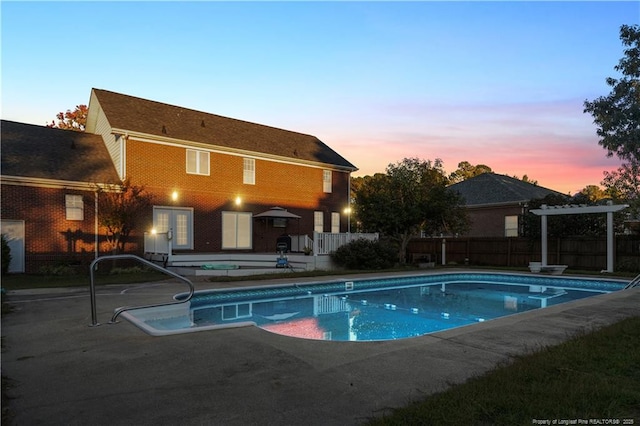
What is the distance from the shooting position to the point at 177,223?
1947 centimetres

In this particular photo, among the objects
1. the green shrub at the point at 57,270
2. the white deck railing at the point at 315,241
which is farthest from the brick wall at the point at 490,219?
the green shrub at the point at 57,270

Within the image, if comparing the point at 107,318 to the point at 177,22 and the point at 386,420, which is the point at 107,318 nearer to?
the point at 386,420

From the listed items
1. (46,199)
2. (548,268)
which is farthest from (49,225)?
(548,268)

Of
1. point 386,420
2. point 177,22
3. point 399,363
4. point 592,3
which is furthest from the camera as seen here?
point 177,22

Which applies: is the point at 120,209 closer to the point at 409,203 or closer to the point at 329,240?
the point at 329,240

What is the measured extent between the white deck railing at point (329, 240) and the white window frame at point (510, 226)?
43.0ft

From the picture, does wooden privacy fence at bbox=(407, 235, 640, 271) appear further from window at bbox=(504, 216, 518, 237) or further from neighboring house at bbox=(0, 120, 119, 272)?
neighboring house at bbox=(0, 120, 119, 272)

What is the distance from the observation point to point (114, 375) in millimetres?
4457

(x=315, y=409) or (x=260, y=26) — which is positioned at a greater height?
(x=260, y=26)

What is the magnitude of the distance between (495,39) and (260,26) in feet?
25.1

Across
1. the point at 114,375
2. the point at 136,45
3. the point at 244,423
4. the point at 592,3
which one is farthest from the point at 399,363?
the point at 136,45

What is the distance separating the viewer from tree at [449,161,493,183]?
62684 millimetres

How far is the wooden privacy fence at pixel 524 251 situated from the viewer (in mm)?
19344

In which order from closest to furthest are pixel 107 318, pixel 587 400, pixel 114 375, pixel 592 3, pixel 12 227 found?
pixel 587 400 → pixel 114 375 → pixel 107 318 → pixel 592 3 → pixel 12 227
